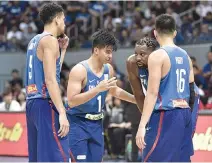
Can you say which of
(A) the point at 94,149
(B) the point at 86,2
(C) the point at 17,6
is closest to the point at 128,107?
(A) the point at 94,149

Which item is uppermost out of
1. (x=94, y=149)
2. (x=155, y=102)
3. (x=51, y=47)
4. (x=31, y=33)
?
(x=31, y=33)

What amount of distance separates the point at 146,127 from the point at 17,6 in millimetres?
17201

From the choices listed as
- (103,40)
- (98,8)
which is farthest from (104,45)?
(98,8)

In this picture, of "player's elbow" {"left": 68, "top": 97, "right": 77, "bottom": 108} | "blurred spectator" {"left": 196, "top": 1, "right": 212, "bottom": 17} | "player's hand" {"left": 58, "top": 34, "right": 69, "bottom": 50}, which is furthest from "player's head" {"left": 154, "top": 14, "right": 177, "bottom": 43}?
"blurred spectator" {"left": 196, "top": 1, "right": 212, "bottom": 17}

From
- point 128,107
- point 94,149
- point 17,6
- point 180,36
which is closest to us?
point 94,149

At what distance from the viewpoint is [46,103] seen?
5961mm

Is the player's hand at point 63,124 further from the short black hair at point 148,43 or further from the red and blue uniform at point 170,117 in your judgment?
the short black hair at point 148,43

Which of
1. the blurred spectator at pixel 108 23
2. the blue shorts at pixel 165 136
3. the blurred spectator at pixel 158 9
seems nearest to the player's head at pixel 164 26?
the blue shorts at pixel 165 136

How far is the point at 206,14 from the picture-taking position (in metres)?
17.1

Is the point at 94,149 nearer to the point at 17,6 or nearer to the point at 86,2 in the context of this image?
the point at 86,2

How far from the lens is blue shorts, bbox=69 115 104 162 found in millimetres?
6918

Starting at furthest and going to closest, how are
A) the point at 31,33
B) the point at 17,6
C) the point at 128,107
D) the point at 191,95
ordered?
the point at 17,6
the point at 31,33
the point at 128,107
the point at 191,95

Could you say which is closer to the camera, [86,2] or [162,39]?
[162,39]

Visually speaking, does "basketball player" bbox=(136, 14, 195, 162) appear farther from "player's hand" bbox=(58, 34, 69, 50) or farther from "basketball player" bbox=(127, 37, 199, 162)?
"player's hand" bbox=(58, 34, 69, 50)
